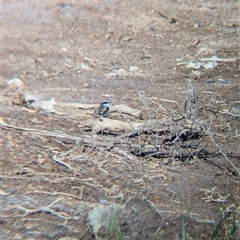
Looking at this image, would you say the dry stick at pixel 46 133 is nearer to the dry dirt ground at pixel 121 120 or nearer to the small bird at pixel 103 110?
the dry dirt ground at pixel 121 120

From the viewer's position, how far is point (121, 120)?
402 centimetres

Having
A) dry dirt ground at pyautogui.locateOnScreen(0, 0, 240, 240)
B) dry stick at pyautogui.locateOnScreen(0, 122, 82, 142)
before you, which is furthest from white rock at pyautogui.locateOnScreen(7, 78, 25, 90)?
dry stick at pyautogui.locateOnScreen(0, 122, 82, 142)

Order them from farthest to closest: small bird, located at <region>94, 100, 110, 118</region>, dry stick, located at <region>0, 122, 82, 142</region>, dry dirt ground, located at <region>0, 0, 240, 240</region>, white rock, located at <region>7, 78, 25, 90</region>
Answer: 1. white rock, located at <region>7, 78, 25, 90</region>
2. small bird, located at <region>94, 100, 110, 118</region>
3. dry stick, located at <region>0, 122, 82, 142</region>
4. dry dirt ground, located at <region>0, 0, 240, 240</region>

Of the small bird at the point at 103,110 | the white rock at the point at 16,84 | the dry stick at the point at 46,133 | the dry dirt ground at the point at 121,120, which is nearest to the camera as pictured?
the dry dirt ground at the point at 121,120

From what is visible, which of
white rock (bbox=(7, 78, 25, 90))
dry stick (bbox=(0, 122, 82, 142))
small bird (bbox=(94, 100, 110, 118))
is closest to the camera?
dry stick (bbox=(0, 122, 82, 142))

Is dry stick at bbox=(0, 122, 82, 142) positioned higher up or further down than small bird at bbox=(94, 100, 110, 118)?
further down

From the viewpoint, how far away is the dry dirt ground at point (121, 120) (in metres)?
3.16

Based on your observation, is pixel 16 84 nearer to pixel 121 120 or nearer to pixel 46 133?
pixel 46 133

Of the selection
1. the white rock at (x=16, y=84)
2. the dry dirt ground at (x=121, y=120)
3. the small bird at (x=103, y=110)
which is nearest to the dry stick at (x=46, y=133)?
the dry dirt ground at (x=121, y=120)

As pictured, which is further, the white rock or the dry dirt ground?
the white rock

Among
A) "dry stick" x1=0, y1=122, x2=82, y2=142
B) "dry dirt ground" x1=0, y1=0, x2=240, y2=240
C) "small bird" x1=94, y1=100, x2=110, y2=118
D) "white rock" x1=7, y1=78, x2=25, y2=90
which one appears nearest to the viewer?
"dry dirt ground" x1=0, y1=0, x2=240, y2=240

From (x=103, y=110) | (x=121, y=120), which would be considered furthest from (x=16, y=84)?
(x=121, y=120)

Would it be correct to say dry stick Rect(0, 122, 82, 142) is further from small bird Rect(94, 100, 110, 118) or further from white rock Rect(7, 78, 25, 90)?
→ white rock Rect(7, 78, 25, 90)

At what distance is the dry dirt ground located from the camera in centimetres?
316
